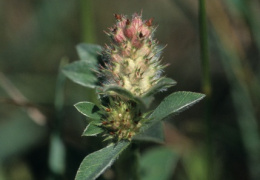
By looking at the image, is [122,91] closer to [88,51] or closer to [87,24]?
[88,51]

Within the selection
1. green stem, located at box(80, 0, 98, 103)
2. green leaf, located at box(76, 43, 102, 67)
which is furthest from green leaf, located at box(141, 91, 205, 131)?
green stem, located at box(80, 0, 98, 103)

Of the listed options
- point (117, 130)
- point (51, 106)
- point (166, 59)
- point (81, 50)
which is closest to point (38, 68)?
point (51, 106)

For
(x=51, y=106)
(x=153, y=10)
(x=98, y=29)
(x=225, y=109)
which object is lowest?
(x=51, y=106)

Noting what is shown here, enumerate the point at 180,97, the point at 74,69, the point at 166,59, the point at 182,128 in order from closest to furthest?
the point at 180,97 → the point at 74,69 → the point at 182,128 → the point at 166,59

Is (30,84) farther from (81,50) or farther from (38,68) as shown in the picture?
(81,50)

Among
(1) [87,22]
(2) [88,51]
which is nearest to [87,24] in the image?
(1) [87,22]

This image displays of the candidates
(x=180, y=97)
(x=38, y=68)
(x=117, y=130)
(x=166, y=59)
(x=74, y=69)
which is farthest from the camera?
(x=166, y=59)

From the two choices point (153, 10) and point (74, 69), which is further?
point (153, 10)

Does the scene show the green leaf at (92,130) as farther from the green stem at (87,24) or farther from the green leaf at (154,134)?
the green stem at (87,24)
